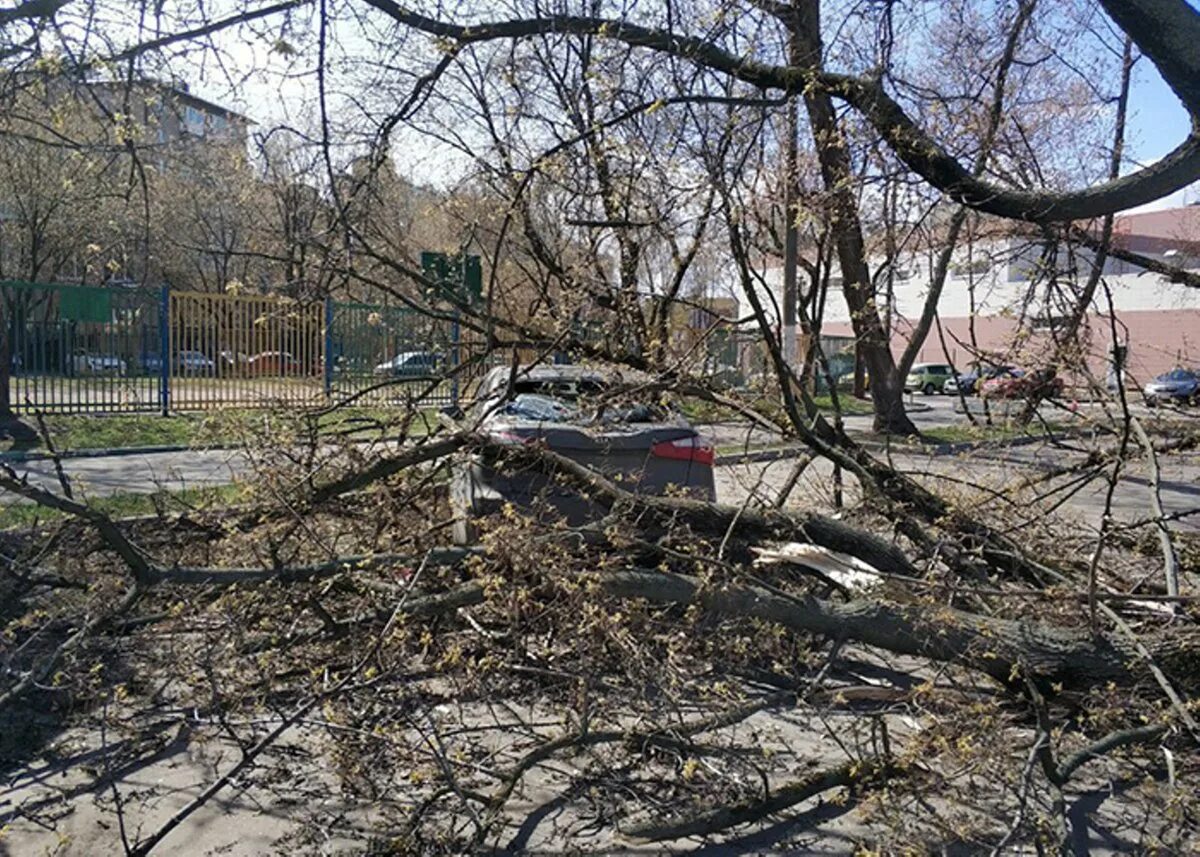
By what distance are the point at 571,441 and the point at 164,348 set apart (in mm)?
12556

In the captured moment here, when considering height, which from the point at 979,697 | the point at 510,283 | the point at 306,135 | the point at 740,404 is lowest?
the point at 979,697

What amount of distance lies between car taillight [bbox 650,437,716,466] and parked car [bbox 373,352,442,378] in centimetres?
157

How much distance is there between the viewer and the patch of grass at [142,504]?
4770mm

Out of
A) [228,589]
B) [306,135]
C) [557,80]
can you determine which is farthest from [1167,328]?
[228,589]

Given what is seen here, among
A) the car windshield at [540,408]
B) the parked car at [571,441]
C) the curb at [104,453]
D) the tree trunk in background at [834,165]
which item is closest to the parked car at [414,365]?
the parked car at [571,441]

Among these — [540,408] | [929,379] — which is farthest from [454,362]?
[929,379]

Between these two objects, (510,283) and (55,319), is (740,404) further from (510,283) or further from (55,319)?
(55,319)

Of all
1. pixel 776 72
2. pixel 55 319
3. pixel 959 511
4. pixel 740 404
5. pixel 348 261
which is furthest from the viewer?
pixel 55 319

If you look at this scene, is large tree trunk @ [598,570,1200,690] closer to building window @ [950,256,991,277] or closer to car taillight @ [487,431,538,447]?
car taillight @ [487,431,538,447]

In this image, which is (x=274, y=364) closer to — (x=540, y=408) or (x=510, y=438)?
(x=540, y=408)

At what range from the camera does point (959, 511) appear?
4.69 meters

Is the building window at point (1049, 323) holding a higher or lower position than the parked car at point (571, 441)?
higher

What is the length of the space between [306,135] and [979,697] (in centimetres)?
604

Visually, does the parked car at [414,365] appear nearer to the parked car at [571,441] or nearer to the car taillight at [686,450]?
the parked car at [571,441]
